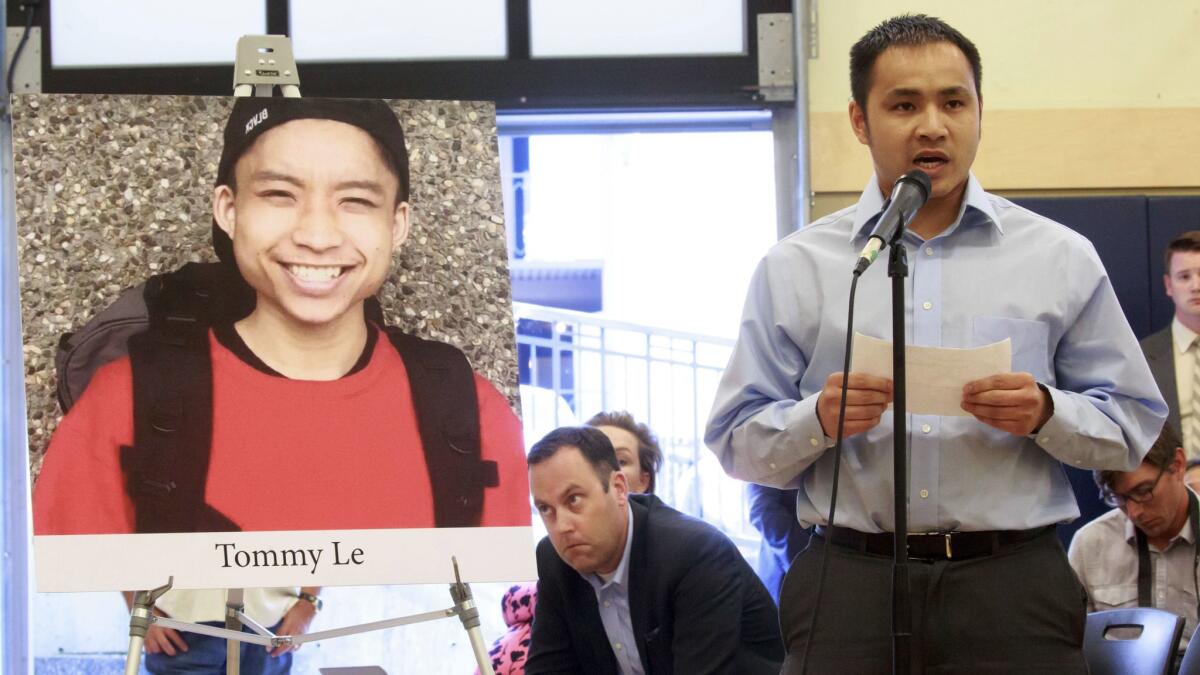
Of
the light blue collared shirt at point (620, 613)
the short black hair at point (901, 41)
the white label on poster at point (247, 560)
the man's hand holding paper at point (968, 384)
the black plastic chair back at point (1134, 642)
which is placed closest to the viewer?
the man's hand holding paper at point (968, 384)

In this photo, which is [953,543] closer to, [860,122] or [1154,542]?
[860,122]

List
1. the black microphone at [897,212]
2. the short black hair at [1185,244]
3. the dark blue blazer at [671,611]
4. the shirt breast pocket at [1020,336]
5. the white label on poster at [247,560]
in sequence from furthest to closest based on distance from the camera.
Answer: the short black hair at [1185,244], the dark blue blazer at [671,611], the white label on poster at [247,560], the shirt breast pocket at [1020,336], the black microphone at [897,212]

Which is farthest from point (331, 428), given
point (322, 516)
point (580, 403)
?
point (580, 403)

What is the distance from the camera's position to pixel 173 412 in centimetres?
250

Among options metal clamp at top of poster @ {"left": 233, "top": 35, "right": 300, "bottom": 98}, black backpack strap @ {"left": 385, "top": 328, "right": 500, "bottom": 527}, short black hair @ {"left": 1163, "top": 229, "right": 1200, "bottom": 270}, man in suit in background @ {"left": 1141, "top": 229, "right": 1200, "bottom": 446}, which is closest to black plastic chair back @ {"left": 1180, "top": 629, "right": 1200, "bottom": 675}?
black backpack strap @ {"left": 385, "top": 328, "right": 500, "bottom": 527}

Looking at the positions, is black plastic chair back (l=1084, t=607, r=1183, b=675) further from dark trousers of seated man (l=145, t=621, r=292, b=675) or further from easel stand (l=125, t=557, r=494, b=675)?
dark trousers of seated man (l=145, t=621, r=292, b=675)

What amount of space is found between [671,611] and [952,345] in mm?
1495

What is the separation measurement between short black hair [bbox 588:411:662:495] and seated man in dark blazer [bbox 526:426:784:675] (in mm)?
537

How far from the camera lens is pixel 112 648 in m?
4.44

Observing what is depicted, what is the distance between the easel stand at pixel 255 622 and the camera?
2.27 m

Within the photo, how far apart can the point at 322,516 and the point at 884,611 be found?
3.52 feet

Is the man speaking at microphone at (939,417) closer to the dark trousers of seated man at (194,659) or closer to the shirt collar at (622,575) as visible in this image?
the shirt collar at (622,575)

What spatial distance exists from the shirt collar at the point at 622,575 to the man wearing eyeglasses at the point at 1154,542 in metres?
1.10

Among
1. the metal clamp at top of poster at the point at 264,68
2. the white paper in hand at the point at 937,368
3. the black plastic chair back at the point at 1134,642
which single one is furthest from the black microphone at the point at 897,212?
the metal clamp at top of poster at the point at 264,68
